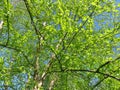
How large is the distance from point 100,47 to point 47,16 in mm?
3229

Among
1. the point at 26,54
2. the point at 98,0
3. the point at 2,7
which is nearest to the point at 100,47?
the point at 98,0

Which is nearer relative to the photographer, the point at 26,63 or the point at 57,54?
the point at 57,54

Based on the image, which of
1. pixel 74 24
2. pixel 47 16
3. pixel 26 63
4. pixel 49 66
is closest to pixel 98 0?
pixel 74 24

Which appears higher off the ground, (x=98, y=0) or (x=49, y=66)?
(x=98, y=0)

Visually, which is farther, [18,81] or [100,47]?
[18,81]

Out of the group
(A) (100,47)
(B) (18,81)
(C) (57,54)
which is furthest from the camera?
(B) (18,81)

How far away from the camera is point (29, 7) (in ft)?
49.8

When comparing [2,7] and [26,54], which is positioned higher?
[2,7]

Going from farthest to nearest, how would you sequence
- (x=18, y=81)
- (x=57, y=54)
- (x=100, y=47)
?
(x=18, y=81), (x=100, y=47), (x=57, y=54)

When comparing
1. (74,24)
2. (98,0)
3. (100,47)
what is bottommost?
(100,47)

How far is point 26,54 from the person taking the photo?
17016mm

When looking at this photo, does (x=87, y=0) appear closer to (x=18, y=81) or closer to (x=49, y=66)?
(x=49, y=66)

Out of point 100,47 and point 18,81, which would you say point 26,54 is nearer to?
point 18,81

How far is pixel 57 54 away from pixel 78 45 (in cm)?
117
